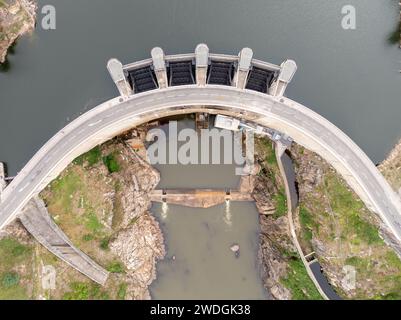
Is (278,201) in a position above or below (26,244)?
above

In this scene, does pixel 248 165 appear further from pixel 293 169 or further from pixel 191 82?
pixel 191 82

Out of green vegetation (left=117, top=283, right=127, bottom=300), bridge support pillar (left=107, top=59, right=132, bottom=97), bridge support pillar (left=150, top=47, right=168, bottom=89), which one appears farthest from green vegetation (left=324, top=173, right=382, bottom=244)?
green vegetation (left=117, top=283, right=127, bottom=300)

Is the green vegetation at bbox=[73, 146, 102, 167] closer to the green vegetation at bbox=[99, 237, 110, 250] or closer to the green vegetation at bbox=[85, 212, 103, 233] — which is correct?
the green vegetation at bbox=[85, 212, 103, 233]

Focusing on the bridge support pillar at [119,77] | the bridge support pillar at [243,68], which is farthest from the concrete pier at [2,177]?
the bridge support pillar at [243,68]

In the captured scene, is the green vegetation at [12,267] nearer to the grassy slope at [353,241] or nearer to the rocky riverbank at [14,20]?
the rocky riverbank at [14,20]

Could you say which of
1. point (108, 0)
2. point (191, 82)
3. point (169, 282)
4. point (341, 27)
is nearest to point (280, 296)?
point (169, 282)

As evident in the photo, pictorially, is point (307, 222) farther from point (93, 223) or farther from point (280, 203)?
point (93, 223)
